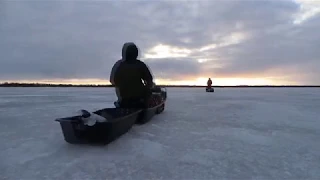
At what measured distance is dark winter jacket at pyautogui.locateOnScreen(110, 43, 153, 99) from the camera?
5.29 m

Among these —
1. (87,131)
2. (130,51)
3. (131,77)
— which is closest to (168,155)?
(87,131)

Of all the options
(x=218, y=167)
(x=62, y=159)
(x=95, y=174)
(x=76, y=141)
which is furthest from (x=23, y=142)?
(x=218, y=167)

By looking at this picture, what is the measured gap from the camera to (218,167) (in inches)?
119

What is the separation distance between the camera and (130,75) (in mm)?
5391

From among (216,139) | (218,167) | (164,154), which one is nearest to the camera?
(218,167)

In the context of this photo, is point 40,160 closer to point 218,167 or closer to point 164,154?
point 164,154

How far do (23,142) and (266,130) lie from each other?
4.23 m

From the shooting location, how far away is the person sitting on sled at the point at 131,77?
529cm

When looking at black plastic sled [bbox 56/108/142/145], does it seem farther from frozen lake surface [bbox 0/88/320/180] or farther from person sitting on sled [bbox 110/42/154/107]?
person sitting on sled [bbox 110/42/154/107]

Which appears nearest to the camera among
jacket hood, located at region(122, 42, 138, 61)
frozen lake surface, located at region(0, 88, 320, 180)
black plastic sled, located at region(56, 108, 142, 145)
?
frozen lake surface, located at region(0, 88, 320, 180)

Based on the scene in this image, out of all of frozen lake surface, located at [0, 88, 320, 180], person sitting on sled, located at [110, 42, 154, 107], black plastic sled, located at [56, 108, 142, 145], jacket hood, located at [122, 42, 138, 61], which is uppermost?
jacket hood, located at [122, 42, 138, 61]

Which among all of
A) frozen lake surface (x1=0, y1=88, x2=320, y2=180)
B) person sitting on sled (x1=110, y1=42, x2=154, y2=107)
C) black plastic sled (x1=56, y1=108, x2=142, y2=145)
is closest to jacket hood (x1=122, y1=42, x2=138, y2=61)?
person sitting on sled (x1=110, y1=42, x2=154, y2=107)

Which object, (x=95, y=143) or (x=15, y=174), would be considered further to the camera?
(x=95, y=143)

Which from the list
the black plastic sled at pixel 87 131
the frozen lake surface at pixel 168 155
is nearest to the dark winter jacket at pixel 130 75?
the frozen lake surface at pixel 168 155
